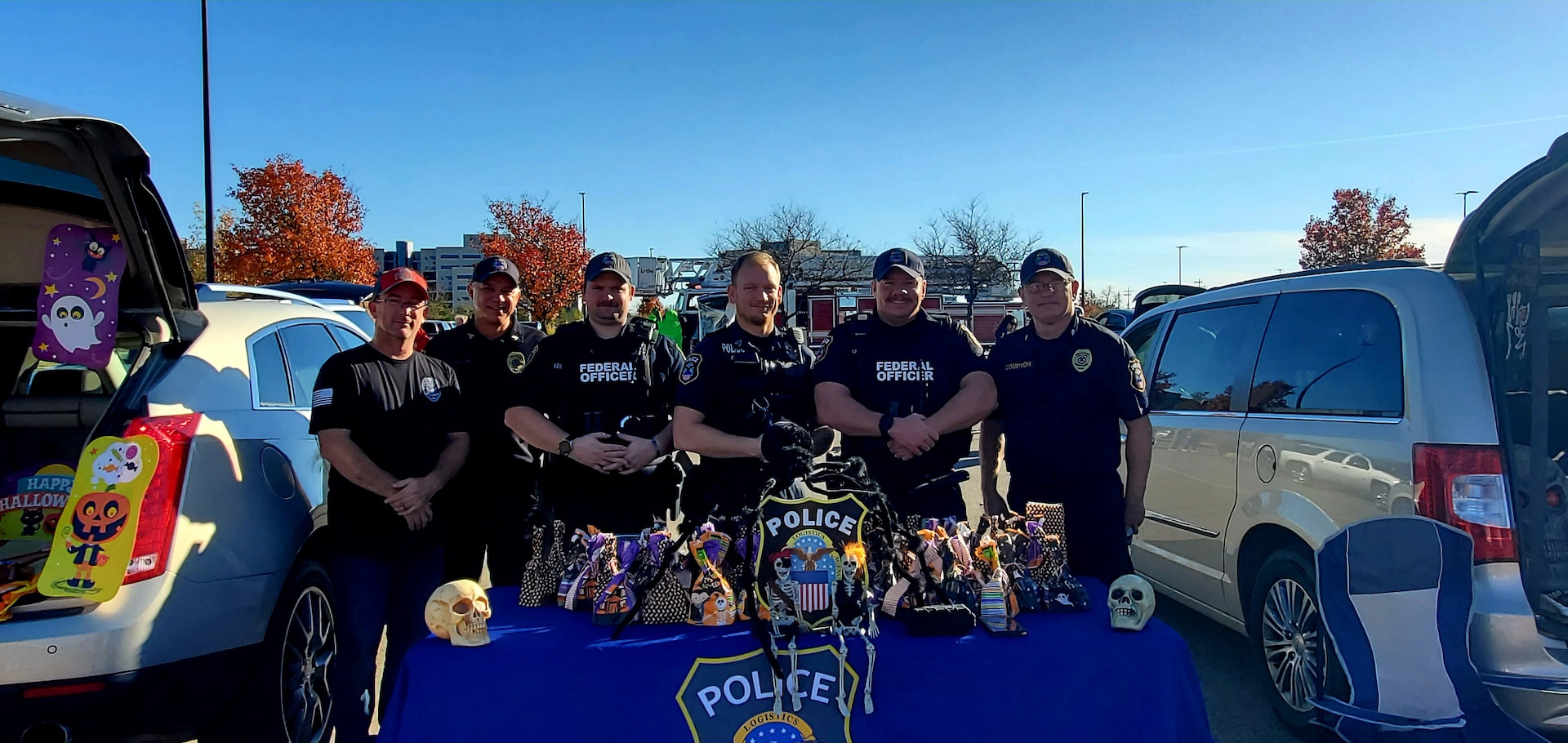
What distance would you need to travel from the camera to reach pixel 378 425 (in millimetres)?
3125

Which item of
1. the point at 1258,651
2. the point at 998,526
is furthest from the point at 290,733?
the point at 1258,651

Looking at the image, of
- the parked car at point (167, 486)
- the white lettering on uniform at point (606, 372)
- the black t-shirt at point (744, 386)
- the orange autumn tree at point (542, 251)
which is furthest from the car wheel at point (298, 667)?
the orange autumn tree at point (542, 251)

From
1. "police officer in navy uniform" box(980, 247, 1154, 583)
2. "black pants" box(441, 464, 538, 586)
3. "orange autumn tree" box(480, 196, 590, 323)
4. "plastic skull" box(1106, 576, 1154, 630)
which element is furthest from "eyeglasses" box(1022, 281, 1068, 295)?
"orange autumn tree" box(480, 196, 590, 323)

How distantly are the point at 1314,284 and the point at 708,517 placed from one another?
2699 mm

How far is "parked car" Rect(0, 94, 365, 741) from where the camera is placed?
7.65 ft

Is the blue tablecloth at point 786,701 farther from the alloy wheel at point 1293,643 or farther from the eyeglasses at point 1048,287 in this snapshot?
the eyeglasses at point 1048,287

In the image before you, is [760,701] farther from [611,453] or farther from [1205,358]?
[1205,358]

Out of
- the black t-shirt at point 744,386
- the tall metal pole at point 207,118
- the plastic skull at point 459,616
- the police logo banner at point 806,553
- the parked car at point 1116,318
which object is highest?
the tall metal pole at point 207,118

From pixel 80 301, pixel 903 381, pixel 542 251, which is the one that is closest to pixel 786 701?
pixel 903 381

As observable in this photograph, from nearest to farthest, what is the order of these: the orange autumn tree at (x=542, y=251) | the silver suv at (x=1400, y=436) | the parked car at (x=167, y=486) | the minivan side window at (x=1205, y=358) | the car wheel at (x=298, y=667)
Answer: the parked car at (x=167, y=486) < the silver suv at (x=1400, y=436) < the car wheel at (x=298, y=667) < the minivan side window at (x=1205, y=358) < the orange autumn tree at (x=542, y=251)

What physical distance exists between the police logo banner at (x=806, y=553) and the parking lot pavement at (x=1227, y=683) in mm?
1377

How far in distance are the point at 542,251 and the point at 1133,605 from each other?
129 ft

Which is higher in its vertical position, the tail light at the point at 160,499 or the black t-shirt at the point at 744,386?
the black t-shirt at the point at 744,386

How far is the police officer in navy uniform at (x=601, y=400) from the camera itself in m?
3.38
